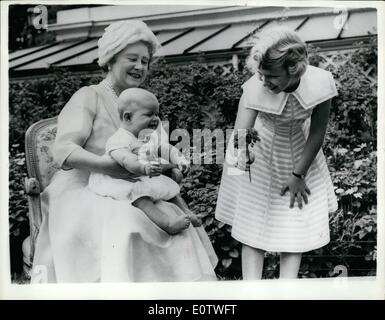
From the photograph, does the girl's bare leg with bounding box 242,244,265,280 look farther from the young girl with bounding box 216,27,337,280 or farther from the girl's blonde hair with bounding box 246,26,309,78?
the girl's blonde hair with bounding box 246,26,309,78

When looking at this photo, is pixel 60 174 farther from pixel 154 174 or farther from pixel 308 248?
pixel 308 248

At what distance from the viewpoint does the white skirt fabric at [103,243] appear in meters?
4.11

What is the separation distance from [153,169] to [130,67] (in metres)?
0.68

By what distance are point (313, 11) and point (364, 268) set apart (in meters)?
1.73

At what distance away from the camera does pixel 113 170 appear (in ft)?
13.6

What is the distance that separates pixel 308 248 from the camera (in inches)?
169

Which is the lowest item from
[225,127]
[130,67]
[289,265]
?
[289,265]

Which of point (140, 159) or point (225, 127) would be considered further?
point (225, 127)

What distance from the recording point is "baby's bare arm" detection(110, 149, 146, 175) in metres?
4.11

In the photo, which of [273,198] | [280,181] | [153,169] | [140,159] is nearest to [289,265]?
[273,198]

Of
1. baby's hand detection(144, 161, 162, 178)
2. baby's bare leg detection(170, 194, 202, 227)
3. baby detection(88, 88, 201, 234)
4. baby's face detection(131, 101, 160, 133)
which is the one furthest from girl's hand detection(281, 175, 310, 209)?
baby's face detection(131, 101, 160, 133)

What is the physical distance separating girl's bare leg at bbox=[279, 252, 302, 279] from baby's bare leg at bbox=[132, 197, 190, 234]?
71 cm

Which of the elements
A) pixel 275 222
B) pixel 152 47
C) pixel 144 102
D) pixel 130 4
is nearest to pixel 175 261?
pixel 275 222

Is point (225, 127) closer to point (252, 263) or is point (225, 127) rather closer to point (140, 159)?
point (140, 159)
